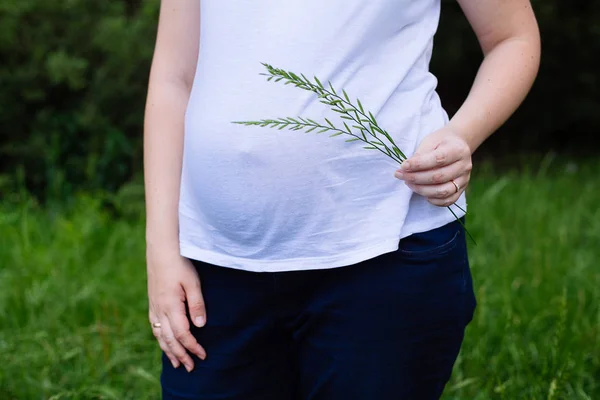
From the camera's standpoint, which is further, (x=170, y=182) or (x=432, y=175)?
(x=170, y=182)

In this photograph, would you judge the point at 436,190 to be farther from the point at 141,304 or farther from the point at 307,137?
the point at 141,304

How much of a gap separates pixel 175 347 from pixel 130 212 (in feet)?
10.7

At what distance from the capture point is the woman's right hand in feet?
4.19

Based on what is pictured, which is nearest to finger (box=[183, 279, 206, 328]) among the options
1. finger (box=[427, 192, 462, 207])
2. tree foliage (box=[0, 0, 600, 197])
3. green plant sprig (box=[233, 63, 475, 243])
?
green plant sprig (box=[233, 63, 475, 243])

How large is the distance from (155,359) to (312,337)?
63.9 inches

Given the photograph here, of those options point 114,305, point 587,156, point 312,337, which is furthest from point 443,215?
point 587,156

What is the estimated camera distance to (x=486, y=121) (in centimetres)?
120

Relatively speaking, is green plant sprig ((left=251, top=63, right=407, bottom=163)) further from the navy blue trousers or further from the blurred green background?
the blurred green background

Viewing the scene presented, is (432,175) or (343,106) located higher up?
(343,106)

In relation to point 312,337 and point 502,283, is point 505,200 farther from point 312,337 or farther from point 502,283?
point 312,337

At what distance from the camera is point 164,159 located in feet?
4.39

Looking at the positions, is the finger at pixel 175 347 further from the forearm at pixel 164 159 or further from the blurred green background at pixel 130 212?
the blurred green background at pixel 130 212

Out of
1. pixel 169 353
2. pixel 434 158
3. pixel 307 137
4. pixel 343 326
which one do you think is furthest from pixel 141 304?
pixel 434 158

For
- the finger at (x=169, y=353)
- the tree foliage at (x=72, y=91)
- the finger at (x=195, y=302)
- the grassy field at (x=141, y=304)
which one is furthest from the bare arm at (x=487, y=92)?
the tree foliage at (x=72, y=91)
